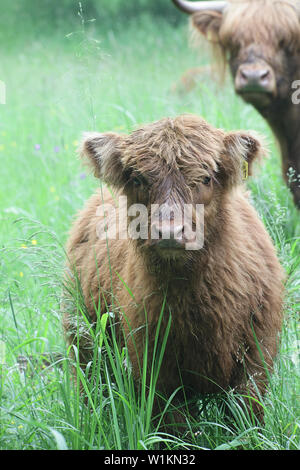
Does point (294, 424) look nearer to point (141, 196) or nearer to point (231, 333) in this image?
point (231, 333)

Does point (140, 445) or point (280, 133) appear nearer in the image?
point (140, 445)

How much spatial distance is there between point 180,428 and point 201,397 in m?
0.17

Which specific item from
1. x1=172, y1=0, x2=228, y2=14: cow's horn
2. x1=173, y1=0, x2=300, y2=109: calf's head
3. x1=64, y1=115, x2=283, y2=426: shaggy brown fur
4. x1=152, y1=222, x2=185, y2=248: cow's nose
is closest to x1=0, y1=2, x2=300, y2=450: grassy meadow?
x1=64, y1=115, x2=283, y2=426: shaggy brown fur

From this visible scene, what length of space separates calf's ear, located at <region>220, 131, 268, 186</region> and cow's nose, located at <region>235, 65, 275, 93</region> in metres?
2.34

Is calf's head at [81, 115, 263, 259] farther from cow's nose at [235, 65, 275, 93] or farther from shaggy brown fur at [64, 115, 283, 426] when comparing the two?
cow's nose at [235, 65, 275, 93]

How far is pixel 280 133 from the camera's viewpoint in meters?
5.89

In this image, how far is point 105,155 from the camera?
3.29 meters

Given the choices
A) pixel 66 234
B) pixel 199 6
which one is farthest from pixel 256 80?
pixel 66 234

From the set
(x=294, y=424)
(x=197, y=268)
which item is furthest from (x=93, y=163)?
(x=294, y=424)

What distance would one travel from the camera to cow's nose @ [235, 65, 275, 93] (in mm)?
5508

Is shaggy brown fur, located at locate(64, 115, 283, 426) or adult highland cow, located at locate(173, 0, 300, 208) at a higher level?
adult highland cow, located at locate(173, 0, 300, 208)

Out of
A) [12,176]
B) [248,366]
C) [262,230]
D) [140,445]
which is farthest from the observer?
[12,176]

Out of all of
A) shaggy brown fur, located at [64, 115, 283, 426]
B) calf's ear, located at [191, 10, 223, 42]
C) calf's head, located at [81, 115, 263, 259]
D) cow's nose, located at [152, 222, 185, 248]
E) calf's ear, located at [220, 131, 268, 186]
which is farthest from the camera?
calf's ear, located at [191, 10, 223, 42]

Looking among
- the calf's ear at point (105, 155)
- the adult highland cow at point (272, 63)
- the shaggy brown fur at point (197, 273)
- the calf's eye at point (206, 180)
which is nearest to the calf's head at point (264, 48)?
the adult highland cow at point (272, 63)
